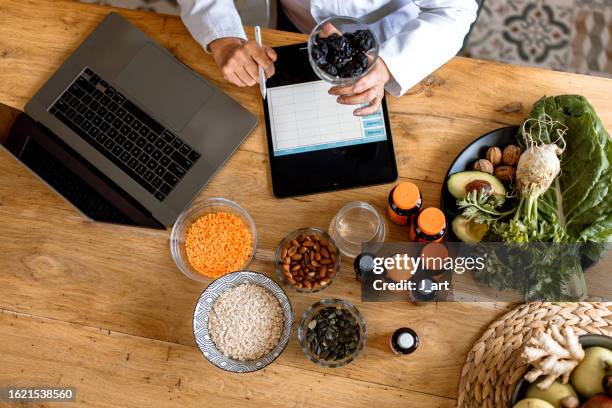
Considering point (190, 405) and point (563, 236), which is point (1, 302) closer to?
point (190, 405)

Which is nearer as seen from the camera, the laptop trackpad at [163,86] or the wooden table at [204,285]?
the wooden table at [204,285]

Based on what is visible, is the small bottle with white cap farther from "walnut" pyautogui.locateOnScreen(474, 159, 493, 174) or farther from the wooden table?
"walnut" pyautogui.locateOnScreen(474, 159, 493, 174)

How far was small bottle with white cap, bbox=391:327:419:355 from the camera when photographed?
1.00 m

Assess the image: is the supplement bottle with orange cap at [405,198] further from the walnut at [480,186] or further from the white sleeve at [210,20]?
the white sleeve at [210,20]

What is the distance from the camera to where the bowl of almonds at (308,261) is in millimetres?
1062

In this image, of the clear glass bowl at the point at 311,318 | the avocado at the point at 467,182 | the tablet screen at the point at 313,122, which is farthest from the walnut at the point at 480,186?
the clear glass bowl at the point at 311,318

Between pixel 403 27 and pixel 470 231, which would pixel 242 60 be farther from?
pixel 470 231

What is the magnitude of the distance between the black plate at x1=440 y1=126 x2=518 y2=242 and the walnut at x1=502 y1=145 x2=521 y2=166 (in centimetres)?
2

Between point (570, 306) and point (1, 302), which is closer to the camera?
point (570, 306)

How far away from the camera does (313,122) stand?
1156mm

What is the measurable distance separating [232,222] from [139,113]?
1.06ft

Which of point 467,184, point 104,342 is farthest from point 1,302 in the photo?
point 467,184

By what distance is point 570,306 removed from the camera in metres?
1.02

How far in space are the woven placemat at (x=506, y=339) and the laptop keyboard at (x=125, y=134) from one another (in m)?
0.69
